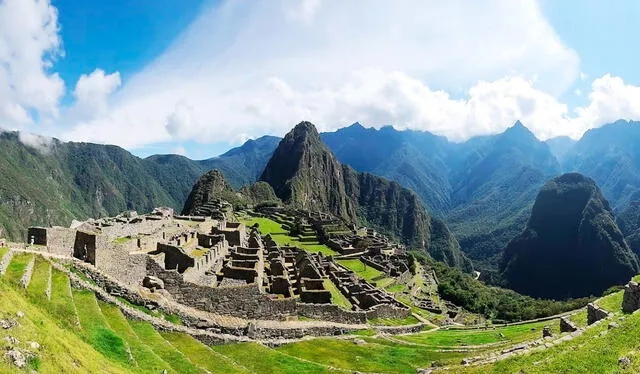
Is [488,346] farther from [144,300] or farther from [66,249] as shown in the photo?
[66,249]

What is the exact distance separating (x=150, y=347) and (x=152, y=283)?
7902 mm

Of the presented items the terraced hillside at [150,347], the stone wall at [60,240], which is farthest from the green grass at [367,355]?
the stone wall at [60,240]

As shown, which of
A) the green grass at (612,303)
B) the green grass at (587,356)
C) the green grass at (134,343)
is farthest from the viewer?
the green grass at (612,303)

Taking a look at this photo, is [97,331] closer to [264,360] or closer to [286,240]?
[264,360]

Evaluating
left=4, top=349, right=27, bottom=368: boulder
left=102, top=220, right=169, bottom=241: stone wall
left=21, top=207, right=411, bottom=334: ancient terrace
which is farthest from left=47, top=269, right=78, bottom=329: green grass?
left=102, top=220, right=169, bottom=241: stone wall

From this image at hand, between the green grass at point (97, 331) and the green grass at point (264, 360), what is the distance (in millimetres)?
6482

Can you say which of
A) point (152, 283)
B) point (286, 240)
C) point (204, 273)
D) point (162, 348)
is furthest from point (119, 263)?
point (286, 240)

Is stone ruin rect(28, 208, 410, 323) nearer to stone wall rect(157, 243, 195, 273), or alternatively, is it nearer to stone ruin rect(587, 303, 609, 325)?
stone wall rect(157, 243, 195, 273)

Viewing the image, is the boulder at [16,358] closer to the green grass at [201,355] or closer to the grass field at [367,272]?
the green grass at [201,355]

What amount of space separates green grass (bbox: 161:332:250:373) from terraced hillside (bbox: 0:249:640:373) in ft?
0.14

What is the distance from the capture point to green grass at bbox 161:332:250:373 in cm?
1930

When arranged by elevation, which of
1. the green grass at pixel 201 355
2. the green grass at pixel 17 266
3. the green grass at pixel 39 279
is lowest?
the green grass at pixel 201 355

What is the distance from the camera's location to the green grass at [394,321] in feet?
138

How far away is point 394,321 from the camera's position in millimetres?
45281
